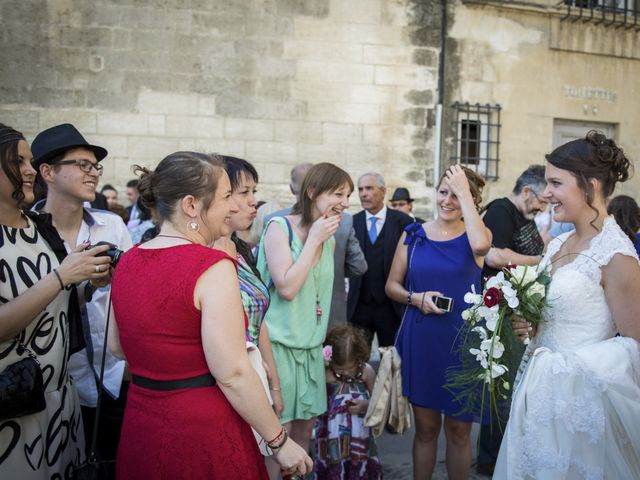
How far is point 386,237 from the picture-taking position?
6.06 m

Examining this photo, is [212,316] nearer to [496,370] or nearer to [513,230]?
[496,370]

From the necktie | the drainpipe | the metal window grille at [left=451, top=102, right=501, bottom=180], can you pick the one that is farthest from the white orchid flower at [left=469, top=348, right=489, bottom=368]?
the metal window grille at [left=451, top=102, right=501, bottom=180]

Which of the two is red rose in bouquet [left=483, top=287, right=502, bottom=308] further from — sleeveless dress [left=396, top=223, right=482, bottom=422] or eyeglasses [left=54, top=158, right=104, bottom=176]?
eyeglasses [left=54, top=158, right=104, bottom=176]

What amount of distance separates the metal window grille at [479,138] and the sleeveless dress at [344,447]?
24.1 feet

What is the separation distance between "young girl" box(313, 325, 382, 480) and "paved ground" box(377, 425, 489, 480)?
0.54 metres

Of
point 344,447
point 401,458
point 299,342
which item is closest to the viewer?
point 299,342

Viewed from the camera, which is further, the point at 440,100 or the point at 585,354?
the point at 440,100

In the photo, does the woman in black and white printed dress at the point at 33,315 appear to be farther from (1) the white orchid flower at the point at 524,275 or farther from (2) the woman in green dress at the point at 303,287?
(1) the white orchid flower at the point at 524,275

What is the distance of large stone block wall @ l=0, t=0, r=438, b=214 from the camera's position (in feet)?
29.8

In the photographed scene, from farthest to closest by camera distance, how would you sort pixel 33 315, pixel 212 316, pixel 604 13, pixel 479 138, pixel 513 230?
pixel 604 13
pixel 479 138
pixel 513 230
pixel 33 315
pixel 212 316

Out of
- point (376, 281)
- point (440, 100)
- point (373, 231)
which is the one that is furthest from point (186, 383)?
point (440, 100)

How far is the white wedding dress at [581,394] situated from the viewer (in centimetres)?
260

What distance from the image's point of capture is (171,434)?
2180mm

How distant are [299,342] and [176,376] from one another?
1492 mm
